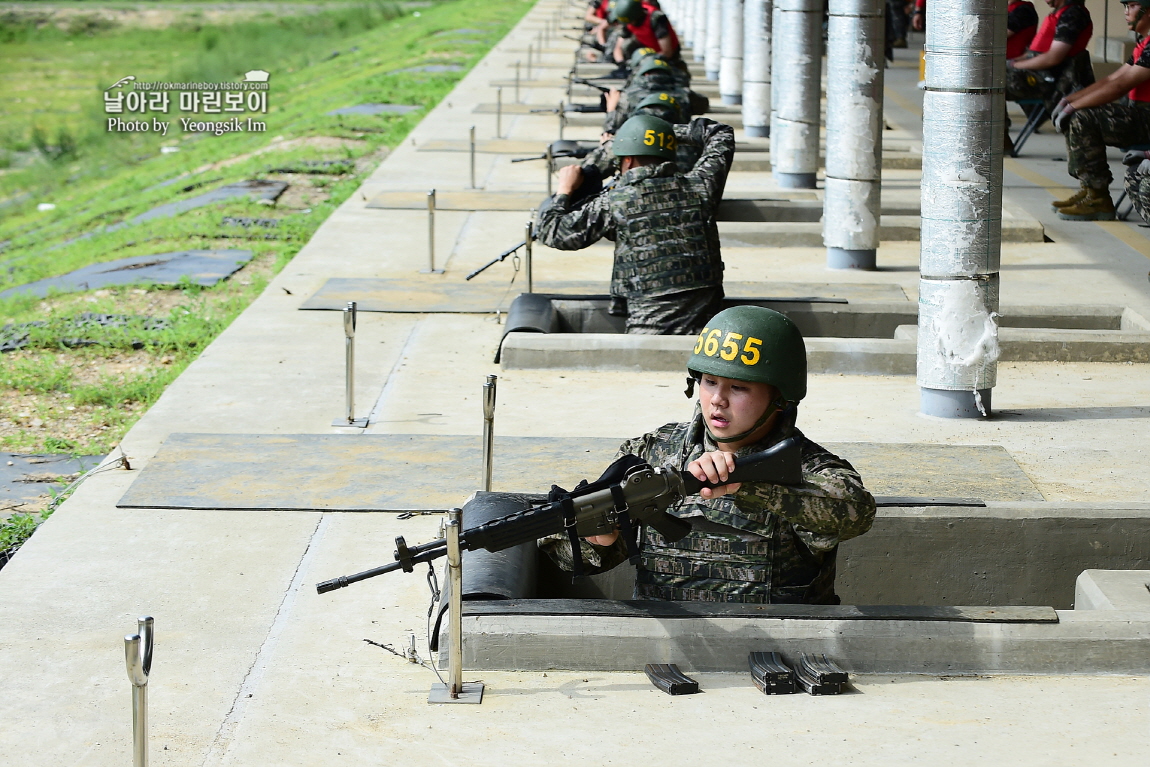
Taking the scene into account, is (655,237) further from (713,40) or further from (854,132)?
(713,40)

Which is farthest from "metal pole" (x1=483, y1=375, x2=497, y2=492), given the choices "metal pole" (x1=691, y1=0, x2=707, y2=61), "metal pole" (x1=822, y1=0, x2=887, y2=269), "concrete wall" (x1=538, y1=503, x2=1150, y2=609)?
"metal pole" (x1=691, y1=0, x2=707, y2=61)

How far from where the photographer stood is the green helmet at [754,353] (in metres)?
4.89

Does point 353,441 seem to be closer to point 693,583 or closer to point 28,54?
point 693,583

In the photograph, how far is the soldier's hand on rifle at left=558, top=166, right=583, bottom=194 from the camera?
10031 mm

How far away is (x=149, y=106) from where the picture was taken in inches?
1543

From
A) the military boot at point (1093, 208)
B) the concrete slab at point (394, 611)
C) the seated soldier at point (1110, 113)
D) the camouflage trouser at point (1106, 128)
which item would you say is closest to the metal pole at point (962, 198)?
the concrete slab at point (394, 611)

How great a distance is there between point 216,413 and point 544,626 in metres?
4.23

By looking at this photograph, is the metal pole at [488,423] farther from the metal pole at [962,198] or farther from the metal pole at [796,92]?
the metal pole at [796,92]

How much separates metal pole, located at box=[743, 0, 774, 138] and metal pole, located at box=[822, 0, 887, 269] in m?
7.75

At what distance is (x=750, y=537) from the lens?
5090mm

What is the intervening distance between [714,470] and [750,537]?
57cm

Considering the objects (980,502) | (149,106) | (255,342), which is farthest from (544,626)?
(149,106)

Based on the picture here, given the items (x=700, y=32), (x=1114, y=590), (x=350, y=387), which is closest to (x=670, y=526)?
(x=1114, y=590)

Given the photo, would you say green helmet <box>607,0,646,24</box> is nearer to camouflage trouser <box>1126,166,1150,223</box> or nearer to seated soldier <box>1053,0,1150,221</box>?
seated soldier <box>1053,0,1150,221</box>
